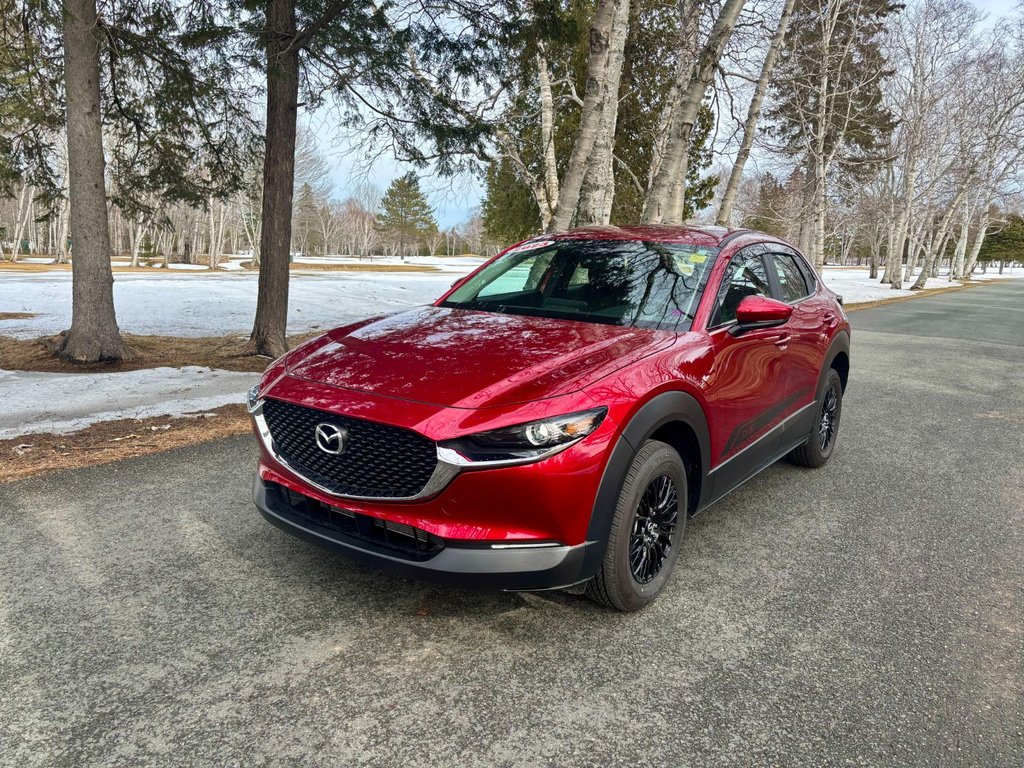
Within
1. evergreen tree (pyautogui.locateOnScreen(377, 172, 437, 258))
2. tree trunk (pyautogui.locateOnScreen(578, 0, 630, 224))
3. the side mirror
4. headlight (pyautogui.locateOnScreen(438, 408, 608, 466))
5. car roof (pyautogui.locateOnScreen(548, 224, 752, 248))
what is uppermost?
evergreen tree (pyautogui.locateOnScreen(377, 172, 437, 258))

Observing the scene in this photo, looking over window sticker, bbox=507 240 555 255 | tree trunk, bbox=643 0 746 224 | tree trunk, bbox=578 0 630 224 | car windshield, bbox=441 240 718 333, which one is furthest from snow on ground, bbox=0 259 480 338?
car windshield, bbox=441 240 718 333

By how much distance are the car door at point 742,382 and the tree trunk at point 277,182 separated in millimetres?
6122

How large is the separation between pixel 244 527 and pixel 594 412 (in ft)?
7.31

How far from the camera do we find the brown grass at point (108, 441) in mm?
4398

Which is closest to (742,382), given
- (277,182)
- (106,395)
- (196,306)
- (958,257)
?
(106,395)

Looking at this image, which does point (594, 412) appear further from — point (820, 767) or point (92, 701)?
point (92, 701)

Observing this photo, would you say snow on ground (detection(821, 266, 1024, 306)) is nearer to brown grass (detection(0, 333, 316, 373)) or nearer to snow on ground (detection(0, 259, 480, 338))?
snow on ground (detection(0, 259, 480, 338))

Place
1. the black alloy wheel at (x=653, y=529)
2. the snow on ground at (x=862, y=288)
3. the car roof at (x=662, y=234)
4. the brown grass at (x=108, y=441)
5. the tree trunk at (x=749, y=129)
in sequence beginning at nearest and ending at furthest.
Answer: the black alloy wheel at (x=653, y=529) < the car roof at (x=662, y=234) < the brown grass at (x=108, y=441) < the tree trunk at (x=749, y=129) < the snow on ground at (x=862, y=288)

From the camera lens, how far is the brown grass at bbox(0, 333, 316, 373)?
750cm

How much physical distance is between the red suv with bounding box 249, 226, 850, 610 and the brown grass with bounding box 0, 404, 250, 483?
234 cm

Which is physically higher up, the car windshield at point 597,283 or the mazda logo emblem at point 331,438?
the car windshield at point 597,283

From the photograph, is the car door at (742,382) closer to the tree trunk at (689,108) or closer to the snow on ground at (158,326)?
the snow on ground at (158,326)

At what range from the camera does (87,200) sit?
752 centimetres

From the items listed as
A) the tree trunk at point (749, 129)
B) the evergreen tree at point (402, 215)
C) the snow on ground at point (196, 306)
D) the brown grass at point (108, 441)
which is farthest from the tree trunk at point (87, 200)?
the evergreen tree at point (402, 215)
